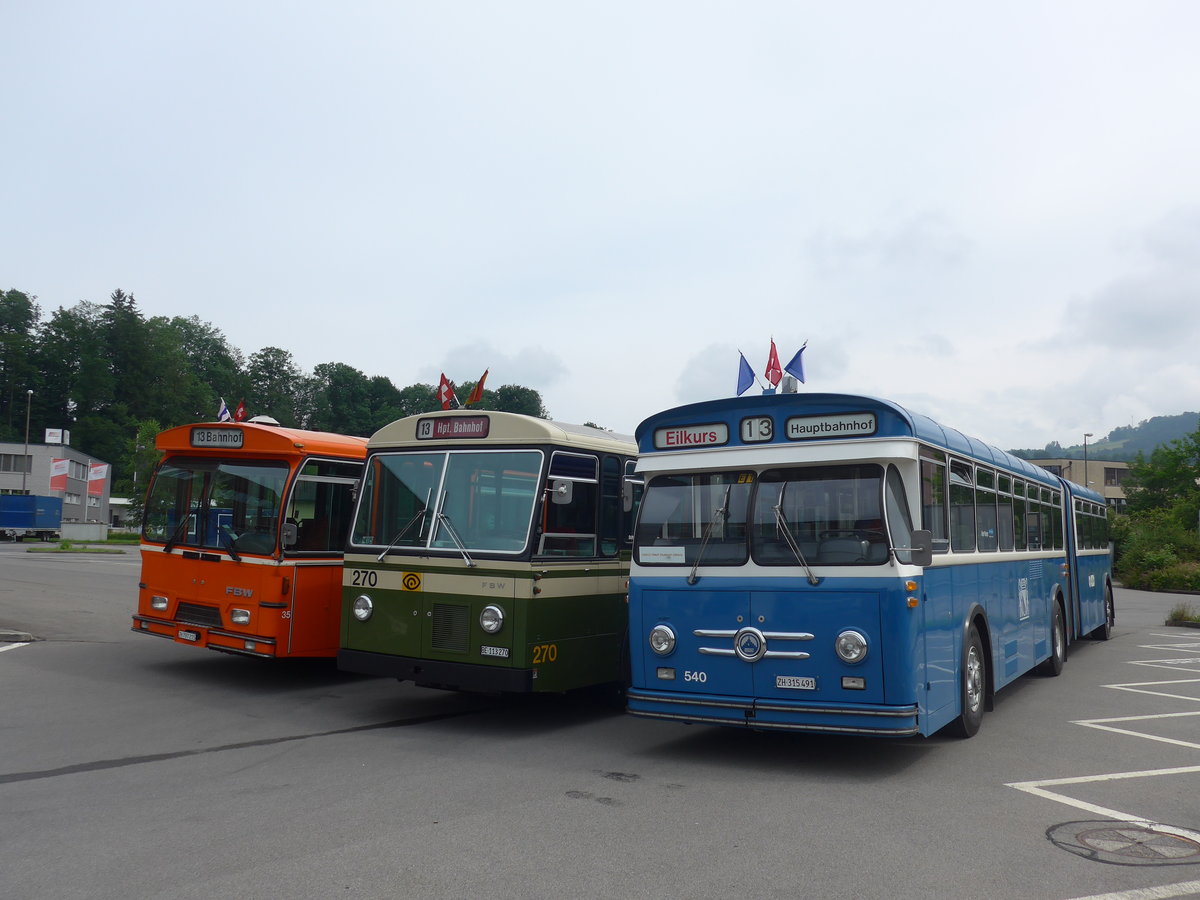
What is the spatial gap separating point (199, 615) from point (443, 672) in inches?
148

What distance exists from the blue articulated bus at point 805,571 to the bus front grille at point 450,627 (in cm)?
184

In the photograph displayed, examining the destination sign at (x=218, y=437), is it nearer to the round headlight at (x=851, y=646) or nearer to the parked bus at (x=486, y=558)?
the parked bus at (x=486, y=558)

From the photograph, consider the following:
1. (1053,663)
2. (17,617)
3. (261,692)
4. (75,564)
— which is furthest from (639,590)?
(75,564)

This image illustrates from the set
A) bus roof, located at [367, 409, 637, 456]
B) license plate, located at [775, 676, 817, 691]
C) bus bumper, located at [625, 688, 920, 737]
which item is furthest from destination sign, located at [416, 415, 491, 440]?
license plate, located at [775, 676, 817, 691]

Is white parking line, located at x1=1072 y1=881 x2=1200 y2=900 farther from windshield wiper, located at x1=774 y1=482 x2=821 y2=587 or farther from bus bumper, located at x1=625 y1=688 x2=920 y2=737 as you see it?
windshield wiper, located at x1=774 y1=482 x2=821 y2=587

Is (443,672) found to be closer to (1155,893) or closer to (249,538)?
(249,538)

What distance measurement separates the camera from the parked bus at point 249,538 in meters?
11.1

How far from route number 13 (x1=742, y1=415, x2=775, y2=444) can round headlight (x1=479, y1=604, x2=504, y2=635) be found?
9.29ft

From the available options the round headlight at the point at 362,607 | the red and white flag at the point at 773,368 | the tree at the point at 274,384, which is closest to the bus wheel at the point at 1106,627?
the red and white flag at the point at 773,368

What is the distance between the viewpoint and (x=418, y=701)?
444 inches

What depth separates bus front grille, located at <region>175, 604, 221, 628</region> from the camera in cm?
1141

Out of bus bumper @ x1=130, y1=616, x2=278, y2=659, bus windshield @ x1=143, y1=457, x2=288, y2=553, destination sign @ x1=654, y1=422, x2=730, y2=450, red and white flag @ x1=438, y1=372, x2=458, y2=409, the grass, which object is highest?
red and white flag @ x1=438, y1=372, x2=458, y2=409

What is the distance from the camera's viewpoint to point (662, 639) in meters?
8.34

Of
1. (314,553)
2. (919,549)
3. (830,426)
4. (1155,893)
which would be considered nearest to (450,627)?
(314,553)
